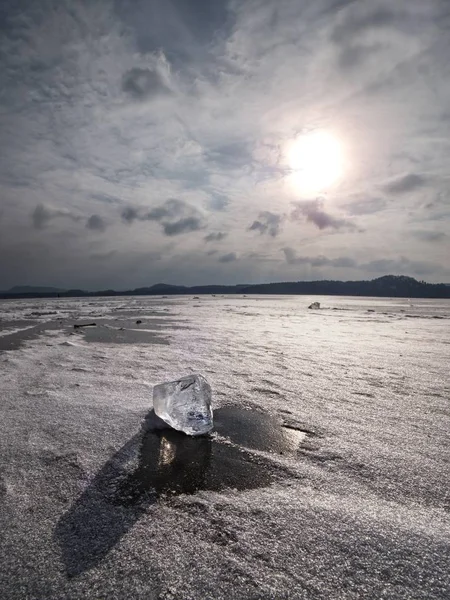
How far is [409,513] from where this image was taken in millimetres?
1513

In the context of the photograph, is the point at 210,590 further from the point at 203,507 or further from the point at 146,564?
the point at 203,507

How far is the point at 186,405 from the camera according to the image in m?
2.59

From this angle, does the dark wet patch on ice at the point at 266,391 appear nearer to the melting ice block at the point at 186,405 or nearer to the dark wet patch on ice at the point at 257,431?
the dark wet patch on ice at the point at 257,431

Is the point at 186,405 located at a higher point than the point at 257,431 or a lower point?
higher

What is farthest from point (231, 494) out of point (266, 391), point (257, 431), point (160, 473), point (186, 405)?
point (266, 391)

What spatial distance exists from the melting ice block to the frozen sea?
113 mm

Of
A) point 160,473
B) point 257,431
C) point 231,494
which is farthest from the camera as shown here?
point 257,431

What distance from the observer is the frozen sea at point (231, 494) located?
1.14m

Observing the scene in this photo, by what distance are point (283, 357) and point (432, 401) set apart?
2.57 metres

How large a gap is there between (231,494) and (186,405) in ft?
3.26

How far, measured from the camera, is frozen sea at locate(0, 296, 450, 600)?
1.14m

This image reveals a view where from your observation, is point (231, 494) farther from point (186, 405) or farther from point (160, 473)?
point (186, 405)

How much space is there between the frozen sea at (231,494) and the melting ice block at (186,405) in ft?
0.37

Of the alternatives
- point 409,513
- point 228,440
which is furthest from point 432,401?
point 228,440
